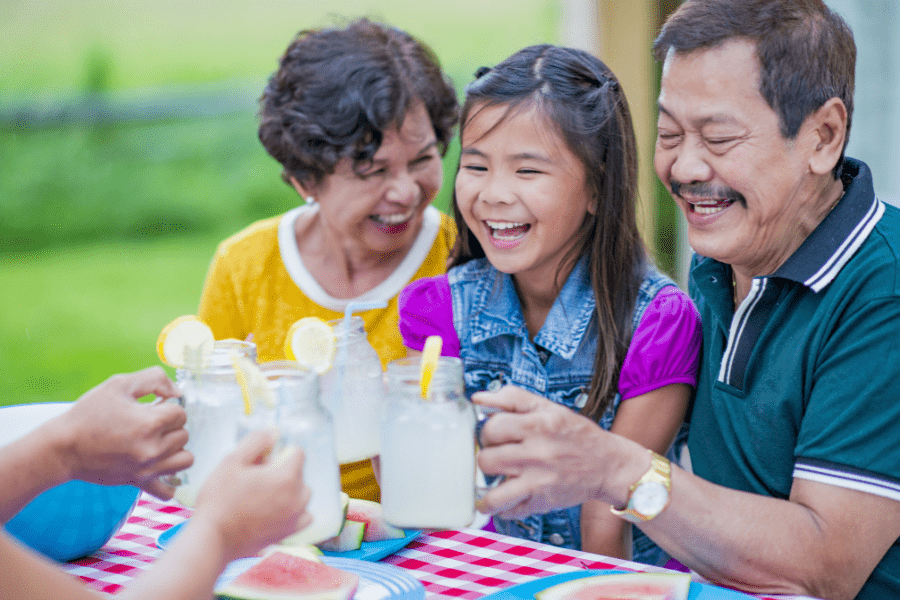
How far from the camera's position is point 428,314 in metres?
2.12

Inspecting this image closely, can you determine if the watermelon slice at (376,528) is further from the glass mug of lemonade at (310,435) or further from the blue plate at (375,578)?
the glass mug of lemonade at (310,435)

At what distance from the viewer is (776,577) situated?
1479 mm

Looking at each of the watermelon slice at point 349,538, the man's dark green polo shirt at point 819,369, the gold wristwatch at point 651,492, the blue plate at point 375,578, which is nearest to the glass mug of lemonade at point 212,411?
the blue plate at point 375,578

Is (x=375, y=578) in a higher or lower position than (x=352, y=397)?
lower

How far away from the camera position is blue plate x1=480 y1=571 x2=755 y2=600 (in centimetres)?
135

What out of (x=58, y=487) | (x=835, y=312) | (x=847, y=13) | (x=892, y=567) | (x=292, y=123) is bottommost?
(x=892, y=567)

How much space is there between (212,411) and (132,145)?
10.6 meters

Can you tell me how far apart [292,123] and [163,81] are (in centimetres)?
962

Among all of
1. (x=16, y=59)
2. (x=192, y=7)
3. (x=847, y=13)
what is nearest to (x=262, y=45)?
(x=192, y=7)

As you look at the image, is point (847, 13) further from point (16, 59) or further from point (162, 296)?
point (16, 59)

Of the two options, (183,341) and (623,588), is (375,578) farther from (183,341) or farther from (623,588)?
(183,341)

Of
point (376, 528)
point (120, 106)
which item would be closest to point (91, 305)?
point (120, 106)

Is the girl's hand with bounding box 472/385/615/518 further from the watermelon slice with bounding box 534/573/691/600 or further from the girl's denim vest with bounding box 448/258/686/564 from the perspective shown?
the girl's denim vest with bounding box 448/258/686/564

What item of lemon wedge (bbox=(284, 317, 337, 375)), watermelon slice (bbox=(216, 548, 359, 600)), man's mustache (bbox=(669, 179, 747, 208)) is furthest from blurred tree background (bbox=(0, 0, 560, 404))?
watermelon slice (bbox=(216, 548, 359, 600))
